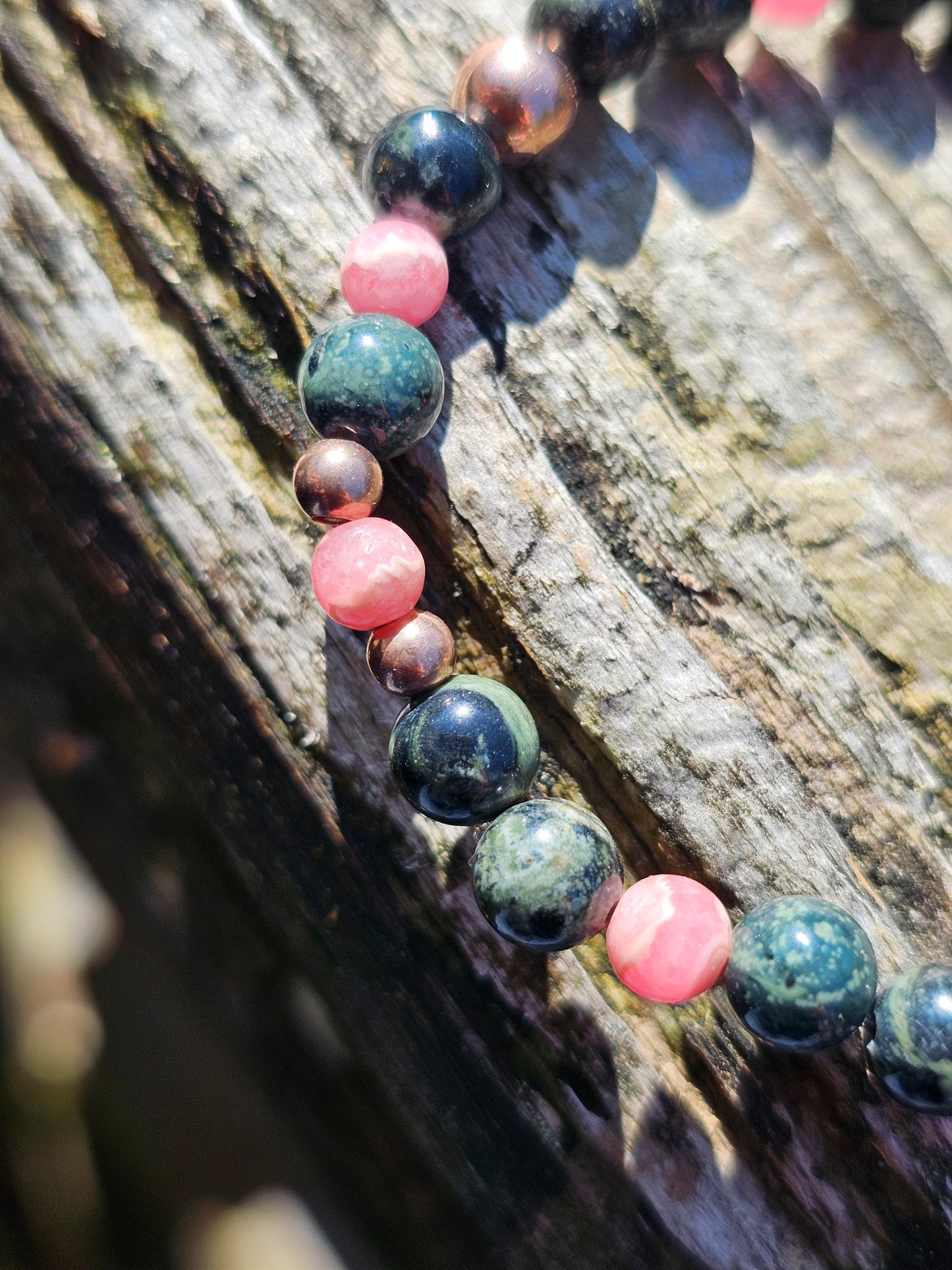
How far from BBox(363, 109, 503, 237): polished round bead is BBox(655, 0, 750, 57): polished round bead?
276 mm

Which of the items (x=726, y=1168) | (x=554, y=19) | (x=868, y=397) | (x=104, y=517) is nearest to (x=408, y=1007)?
(x=726, y=1168)

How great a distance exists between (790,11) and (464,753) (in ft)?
3.30

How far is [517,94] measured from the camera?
93cm

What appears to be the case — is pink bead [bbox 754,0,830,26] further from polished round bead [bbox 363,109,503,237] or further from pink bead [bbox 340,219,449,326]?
pink bead [bbox 340,219,449,326]

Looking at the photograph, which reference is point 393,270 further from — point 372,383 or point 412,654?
point 412,654

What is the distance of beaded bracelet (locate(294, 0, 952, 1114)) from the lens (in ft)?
2.61

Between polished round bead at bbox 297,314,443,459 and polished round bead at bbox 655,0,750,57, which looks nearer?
polished round bead at bbox 297,314,443,459

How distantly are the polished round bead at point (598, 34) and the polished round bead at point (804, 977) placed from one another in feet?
3.15

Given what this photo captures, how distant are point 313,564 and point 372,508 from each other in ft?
0.29

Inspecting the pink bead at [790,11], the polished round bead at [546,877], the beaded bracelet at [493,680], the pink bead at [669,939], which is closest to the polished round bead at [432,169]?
the beaded bracelet at [493,680]

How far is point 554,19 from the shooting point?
96 cm

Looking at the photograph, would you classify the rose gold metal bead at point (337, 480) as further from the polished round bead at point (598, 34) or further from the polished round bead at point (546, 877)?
the polished round bead at point (598, 34)

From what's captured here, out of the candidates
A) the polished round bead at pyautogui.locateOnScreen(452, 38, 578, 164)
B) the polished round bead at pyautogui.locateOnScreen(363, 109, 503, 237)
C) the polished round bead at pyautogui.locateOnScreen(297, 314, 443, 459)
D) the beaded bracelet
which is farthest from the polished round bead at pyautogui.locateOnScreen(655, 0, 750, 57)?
the polished round bead at pyautogui.locateOnScreen(297, 314, 443, 459)

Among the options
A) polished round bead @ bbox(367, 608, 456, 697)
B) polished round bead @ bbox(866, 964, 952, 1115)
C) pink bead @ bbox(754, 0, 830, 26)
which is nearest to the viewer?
polished round bead @ bbox(866, 964, 952, 1115)
